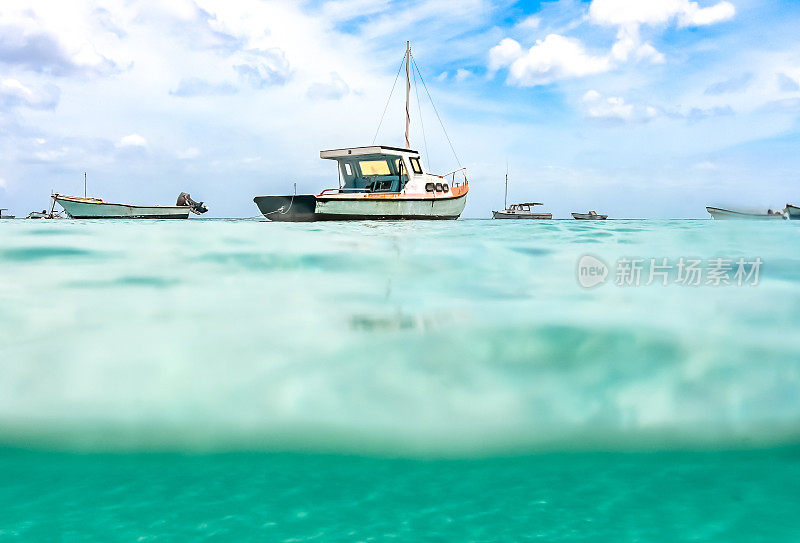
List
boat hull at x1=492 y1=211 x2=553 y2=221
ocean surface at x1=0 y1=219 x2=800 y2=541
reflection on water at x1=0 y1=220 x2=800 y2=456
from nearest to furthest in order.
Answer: ocean surface at x1=0 y1=219 x2=800 y2=541 → reflection on water at x1=0 y1=220 x2=800 y2=456 → boat hull at x1=492 y1=211 x2=553 y2=221

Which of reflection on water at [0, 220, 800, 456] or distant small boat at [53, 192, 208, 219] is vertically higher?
distant small boat at [53, 192, 208, 219]

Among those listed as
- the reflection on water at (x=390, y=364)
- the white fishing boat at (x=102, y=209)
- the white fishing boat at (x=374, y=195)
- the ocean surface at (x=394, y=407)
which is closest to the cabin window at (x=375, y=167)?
the white fishing boat at (x=374, y=195)

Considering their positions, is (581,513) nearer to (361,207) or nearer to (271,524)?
(271,524)

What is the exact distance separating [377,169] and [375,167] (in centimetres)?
13

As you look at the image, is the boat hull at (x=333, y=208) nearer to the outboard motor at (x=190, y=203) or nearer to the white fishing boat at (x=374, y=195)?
the white fishing boat at (x=374, y=195)

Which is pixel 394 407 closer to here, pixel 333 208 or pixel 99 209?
pixel 333 208

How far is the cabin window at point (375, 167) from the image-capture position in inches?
1046

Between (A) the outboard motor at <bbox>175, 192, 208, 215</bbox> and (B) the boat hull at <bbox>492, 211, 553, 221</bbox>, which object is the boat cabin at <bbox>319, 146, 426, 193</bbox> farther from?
(B) the boat hull at <bbox>492, 211, 553, 221</bbox>

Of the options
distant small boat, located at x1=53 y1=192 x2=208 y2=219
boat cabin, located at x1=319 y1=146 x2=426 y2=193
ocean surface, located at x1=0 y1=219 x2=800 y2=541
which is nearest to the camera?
ocean surface, located at x1=0 y1=219 x2=800 y2=541

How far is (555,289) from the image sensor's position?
268 inches

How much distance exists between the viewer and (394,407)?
486cm

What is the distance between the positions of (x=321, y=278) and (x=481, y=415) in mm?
3185

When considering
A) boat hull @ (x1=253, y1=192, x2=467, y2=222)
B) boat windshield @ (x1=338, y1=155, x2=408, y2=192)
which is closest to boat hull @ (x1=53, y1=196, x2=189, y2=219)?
boat hull @ (x1=253, y1=192, x2=467, y2=222)

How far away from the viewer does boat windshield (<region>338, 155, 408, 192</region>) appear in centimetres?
2652
